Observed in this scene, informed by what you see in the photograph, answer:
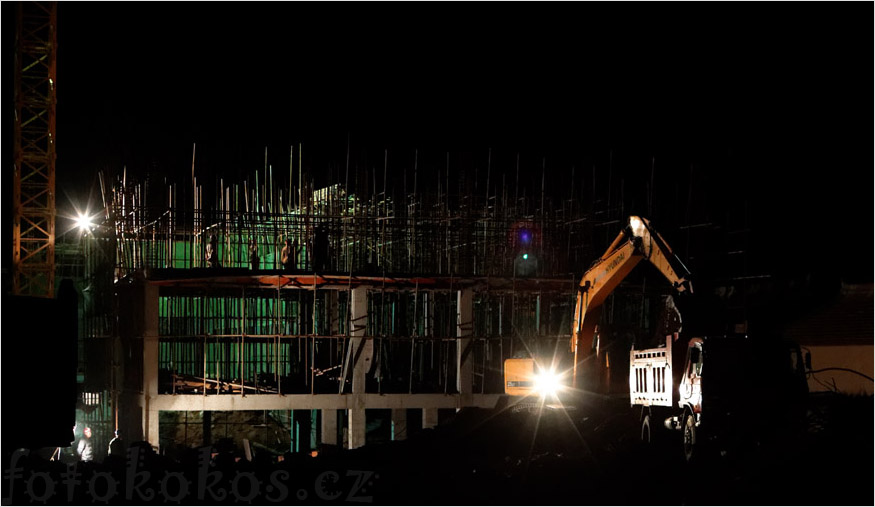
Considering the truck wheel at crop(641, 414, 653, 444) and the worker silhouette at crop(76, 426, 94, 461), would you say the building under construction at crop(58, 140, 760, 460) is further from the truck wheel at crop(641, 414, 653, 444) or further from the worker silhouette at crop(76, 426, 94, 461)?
the truck wheel at crop(641, 414, 653, 444)

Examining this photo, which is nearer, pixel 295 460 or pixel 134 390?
pixel 295 460

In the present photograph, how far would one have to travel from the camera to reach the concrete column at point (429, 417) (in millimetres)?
28250

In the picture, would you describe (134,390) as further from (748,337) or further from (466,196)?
(748,337)

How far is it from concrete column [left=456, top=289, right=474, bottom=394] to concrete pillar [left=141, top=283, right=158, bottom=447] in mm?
7659

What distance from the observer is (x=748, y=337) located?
15.5 meters

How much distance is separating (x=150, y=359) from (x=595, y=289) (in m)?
11.7

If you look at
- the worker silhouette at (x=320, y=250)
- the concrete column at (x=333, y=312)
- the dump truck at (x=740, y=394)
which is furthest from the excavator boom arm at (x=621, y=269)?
the concrete column at (x=333, y=312)

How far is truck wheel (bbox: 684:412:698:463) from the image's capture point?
50.8 feet

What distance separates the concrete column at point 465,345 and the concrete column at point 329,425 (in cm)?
334

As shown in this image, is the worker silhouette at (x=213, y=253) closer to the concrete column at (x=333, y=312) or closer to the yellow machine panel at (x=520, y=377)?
the concrete column at (x=333, y=312)

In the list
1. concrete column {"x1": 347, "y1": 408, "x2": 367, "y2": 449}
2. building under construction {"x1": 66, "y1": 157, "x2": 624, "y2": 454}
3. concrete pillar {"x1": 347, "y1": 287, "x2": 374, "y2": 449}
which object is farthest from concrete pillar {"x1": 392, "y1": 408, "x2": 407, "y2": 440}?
concrete column {"x1": 347, "y1": 408, "x2": 367, "y2": 449}

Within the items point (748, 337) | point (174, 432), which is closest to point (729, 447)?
point (748, 337)

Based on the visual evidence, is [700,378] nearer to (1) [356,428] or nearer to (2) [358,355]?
(1) [356,428]

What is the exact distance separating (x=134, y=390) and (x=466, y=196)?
1004 cm
